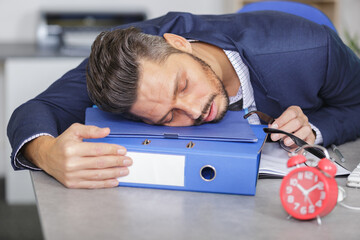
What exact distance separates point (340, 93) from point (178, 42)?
0.55 metres

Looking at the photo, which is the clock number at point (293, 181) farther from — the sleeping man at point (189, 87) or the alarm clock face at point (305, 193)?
the sleeping man at point (189, 87)

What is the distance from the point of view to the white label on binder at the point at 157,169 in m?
1.05

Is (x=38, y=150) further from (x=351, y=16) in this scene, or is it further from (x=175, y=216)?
Answer: (x=351, y=16)

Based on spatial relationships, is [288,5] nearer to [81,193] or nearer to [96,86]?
[96,86]

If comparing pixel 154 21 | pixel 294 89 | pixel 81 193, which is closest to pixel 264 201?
pixel 81 193

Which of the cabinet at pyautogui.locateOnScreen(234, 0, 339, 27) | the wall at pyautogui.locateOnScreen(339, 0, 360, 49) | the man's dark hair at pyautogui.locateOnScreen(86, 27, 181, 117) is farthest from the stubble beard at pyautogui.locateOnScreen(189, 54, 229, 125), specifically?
the wall at pyautogui.locateOnScreen(339, 0, 360, 49)

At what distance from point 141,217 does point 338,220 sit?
0.35m

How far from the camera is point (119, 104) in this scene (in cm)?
132

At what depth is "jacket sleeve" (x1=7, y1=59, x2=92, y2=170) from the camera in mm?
1265

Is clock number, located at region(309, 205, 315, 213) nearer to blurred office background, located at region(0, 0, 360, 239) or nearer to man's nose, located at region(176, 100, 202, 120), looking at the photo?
man's nose, located at region(176, 100, 202, 120)

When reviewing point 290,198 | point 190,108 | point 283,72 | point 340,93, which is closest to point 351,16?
point 340,93

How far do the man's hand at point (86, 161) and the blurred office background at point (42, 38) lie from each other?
1.41 meters

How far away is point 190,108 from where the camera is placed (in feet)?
4.24

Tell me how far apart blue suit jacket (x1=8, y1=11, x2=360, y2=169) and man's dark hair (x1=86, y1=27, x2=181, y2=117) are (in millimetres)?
188
